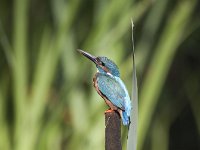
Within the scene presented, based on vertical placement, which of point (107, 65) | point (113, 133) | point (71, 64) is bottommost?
point (113, 133)

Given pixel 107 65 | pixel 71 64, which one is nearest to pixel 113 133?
pixel 107 65

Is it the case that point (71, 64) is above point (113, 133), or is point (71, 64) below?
above

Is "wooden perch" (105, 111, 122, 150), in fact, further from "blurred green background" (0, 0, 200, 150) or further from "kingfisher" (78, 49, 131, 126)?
"blurred green background" (0, 0, 200, 150)

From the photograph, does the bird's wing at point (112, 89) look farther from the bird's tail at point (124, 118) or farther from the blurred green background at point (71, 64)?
the blurred green background at point (71, 64)

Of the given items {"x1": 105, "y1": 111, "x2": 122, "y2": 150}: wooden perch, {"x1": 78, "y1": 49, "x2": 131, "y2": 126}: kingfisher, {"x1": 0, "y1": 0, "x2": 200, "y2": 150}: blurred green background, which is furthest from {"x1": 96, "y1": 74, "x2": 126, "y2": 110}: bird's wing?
{"x1": 0, "y1": 0, "x2": 200, "y2": 150}: blurred green background

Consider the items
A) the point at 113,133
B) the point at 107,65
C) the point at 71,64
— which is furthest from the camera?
the point at 71,64

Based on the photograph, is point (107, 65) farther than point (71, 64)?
No

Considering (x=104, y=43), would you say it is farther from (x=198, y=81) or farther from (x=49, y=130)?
(x=198, y=81)

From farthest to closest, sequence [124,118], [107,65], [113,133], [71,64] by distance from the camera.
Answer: [71,64]
[107,65]
[124,118]
[113,133]

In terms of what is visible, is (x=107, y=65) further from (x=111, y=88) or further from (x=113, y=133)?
(x=113, y=133)
